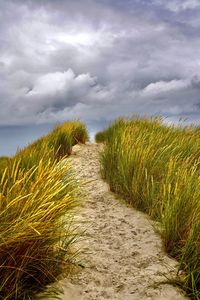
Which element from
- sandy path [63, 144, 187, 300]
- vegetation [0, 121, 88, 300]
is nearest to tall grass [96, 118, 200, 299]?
sandy path [63, 144, 187, 300]

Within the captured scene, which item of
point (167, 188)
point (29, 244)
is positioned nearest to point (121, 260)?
point (167, 188)

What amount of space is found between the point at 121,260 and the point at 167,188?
85 centimetres

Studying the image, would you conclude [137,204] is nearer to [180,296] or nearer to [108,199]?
[108,199]

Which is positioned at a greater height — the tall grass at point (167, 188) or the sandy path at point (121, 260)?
the tall grass at point (167, 188)

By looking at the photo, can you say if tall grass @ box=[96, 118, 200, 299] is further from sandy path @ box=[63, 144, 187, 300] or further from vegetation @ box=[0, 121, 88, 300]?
vegetation @ box=[0, 121, 88, 300]

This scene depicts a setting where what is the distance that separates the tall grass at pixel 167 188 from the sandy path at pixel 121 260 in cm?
14

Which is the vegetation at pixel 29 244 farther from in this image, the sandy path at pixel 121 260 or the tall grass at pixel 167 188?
the tall grass at pixel 167 188

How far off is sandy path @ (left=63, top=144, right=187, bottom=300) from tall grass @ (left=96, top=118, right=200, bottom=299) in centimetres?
14

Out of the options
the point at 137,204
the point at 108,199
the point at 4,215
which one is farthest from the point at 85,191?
the point at 4,215

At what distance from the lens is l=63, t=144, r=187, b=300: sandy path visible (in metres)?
3.48

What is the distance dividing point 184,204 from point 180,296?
0.97 m

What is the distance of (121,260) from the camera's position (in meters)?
4.05

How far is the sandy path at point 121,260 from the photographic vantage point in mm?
3484

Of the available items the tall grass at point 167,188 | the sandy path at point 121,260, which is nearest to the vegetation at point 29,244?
the sandy path at point 121,260
